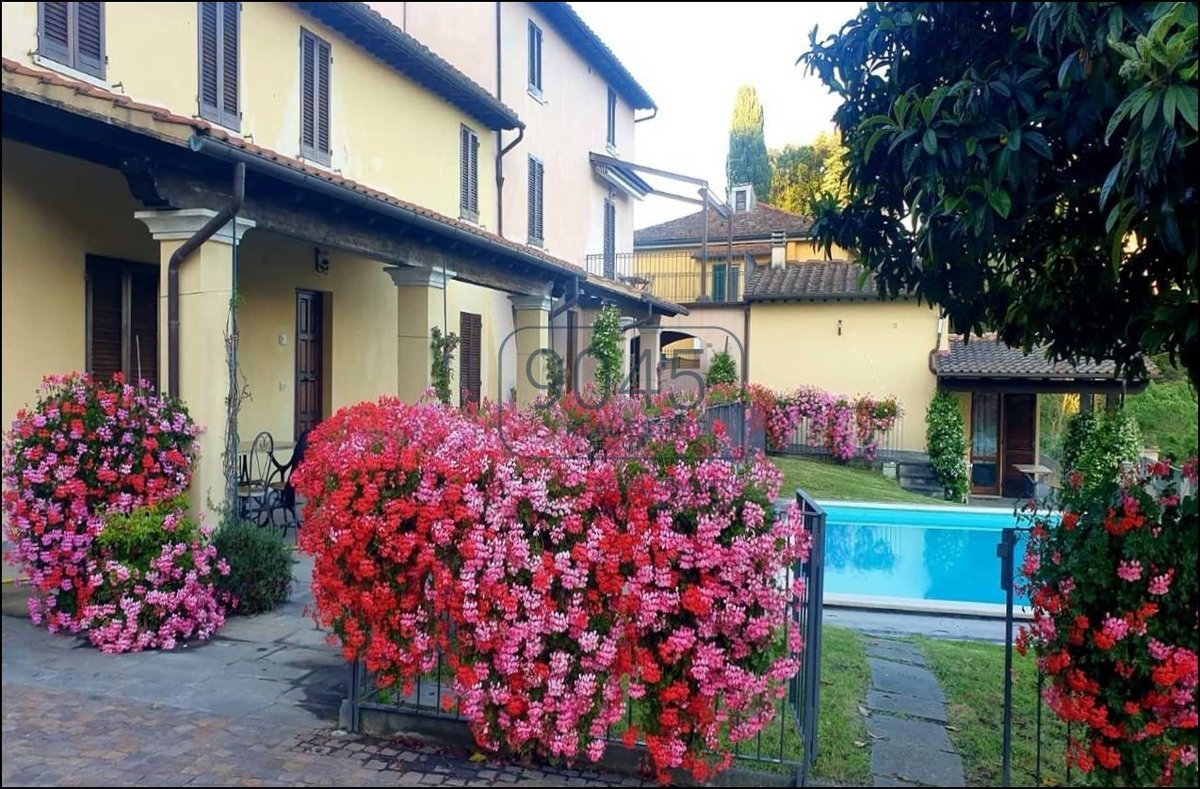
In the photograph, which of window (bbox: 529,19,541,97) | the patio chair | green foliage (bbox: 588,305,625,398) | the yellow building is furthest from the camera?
window (bbox: 529,19,541,97)

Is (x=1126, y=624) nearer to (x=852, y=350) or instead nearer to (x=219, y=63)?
(x=219, y=63)

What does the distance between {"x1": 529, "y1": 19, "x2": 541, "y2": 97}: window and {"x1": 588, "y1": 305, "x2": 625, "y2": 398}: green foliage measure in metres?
4.88

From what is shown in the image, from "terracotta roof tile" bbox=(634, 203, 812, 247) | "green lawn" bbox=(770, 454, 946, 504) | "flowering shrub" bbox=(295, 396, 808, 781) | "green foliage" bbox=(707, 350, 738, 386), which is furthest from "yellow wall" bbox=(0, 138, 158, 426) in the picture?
"terracotta roof tile" bbox=(634, 203, 812, 247)

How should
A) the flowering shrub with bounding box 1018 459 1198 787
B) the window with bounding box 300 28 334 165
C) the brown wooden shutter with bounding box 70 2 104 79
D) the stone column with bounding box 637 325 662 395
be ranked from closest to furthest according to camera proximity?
the flowering shrub with bounding box 1018 459 1198 787, the brown wooden shutter with bounding box 70 2 104 79, the window with bounding box 300 28 334 165, the stone column with bounding box 637 325 662 395

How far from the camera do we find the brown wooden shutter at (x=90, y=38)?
6883 mm

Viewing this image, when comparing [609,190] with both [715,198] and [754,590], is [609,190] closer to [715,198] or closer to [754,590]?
[715,198]

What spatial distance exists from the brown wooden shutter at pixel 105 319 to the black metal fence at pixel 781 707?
4961 millimetres

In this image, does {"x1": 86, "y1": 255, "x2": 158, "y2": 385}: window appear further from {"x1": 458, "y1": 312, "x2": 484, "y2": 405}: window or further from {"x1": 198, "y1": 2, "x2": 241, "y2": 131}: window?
{"x1": 458, "y1": 312, "x2": 484, "y2": 405}: window

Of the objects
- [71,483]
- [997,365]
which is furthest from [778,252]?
[71,483]

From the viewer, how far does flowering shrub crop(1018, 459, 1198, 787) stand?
3.40 m

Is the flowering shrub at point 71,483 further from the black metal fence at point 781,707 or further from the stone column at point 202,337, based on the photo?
the black metal fence at point 781,707

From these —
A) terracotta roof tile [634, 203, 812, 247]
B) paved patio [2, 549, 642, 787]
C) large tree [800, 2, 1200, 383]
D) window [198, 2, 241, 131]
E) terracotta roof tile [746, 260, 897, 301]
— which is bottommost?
paved patio [2, 549, 642, 787]

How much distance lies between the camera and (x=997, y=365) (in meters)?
20.1

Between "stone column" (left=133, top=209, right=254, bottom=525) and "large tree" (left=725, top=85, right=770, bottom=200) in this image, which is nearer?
"stone column" (left=133, top=209, right=254, bottom=525)
